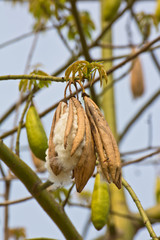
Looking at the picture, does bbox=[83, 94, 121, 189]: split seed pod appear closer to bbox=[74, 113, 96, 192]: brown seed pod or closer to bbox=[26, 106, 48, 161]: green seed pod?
bbox=[74, 113, 96, 192]: brown seed pod

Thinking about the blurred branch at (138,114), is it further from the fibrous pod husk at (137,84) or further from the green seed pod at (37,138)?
the green seed pod at (37,138)

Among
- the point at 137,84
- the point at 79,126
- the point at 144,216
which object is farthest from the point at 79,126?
the point at 137,84

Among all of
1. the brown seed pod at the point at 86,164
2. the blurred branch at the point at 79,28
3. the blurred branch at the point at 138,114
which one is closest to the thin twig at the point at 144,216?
the brown seed pod at the point at 86,164

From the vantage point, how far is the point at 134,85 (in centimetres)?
243

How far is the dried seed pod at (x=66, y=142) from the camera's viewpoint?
0.61m

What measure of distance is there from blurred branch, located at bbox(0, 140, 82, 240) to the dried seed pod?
0.20 m

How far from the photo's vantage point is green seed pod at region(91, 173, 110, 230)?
2.66 feet

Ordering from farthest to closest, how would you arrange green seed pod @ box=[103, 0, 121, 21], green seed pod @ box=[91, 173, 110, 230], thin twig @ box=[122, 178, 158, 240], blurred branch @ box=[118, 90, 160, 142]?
1. blurred branch @ box=[118, 90, 160, 142]
2. green seed pod @ box=[103, 0, 121, 21]
3. green seed pod @ box=[91, 173, 110, 230]
4. thin twig @ box=[122, 178, 158, 240]

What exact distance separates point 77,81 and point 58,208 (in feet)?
1.16

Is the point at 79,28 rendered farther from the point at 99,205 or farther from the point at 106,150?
the point at 106,150

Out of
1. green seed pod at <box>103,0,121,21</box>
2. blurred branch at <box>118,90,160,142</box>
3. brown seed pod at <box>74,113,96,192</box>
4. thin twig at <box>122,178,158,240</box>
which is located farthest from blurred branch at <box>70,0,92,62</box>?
brown seed pod at <box>74,113,96,192</box>

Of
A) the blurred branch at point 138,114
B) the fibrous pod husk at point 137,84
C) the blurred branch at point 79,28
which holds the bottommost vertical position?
the blurred branch at point 138,114

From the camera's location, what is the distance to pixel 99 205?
0.82 meters

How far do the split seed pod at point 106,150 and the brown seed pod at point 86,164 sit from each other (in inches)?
0.5
